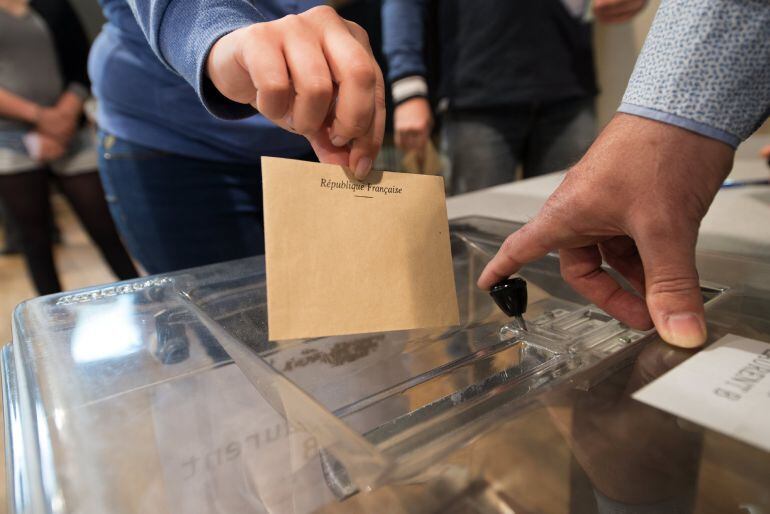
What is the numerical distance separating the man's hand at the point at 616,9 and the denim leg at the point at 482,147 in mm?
294

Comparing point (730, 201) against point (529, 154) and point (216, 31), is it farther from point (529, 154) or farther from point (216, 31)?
point (216, 31)

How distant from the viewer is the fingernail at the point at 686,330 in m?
0.37

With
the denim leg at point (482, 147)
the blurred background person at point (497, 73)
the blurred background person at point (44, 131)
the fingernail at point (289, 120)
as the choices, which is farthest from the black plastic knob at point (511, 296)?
the blurred background person at point (44, 131)

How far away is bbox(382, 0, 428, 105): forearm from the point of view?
3.77 ft

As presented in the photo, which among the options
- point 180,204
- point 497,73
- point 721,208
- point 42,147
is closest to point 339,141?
point 180,204

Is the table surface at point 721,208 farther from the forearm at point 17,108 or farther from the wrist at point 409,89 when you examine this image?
the forearm at point 17,108

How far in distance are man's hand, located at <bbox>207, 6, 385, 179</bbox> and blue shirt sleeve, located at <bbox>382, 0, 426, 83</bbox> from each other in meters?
0.78

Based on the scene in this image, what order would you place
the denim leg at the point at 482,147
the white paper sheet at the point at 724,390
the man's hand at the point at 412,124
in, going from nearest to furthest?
the white paper sheet at the point at 724,390 < the man's hand at the point at 412,124 < the denim leg at the point at 482,147

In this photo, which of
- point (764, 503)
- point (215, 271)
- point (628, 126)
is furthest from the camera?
point (215, 271)

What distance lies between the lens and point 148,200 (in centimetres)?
74

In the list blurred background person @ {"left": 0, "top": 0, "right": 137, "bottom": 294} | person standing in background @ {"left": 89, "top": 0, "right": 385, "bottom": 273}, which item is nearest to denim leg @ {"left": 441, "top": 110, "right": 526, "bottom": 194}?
person standing in background @ {"left": 89, "top": 0, "right": 385, "bottom": 273}

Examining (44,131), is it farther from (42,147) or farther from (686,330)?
(686,330)

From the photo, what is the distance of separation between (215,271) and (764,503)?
0.52 metres

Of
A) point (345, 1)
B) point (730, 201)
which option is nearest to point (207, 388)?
point (345, 1)
